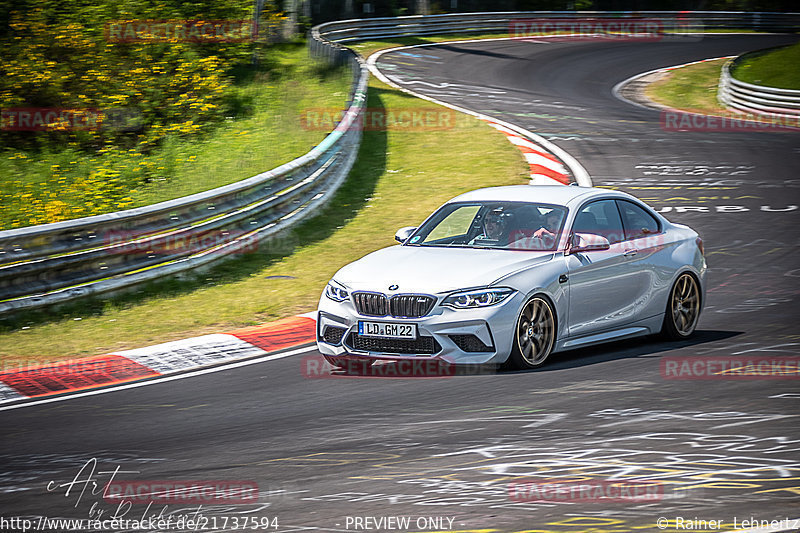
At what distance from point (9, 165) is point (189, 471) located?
13.9 meters

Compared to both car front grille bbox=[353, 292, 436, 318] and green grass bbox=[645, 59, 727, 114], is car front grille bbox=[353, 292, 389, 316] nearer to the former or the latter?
car front grille bbox=[353, 292, 436, 318]

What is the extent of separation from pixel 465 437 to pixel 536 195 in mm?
3566

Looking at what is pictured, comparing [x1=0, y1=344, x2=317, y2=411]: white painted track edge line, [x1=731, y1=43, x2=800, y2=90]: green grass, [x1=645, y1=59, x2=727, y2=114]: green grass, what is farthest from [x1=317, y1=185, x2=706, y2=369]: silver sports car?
[x1=731, y1=43, x2=800, y2=90]: green grass

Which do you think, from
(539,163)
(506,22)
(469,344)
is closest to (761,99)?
(539,163)

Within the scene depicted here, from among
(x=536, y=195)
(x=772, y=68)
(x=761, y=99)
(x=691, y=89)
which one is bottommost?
(x=691, y=89)

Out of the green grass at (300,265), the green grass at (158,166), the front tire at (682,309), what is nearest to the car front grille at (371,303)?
the green grass at (300,265)

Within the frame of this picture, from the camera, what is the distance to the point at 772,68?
3162cm

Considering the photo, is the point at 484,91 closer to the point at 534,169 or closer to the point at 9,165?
the point at 534,169

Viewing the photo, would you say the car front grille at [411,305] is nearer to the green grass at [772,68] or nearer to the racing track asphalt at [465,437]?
the racing track asphalt at [465,437]

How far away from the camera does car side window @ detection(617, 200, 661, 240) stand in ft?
32.7

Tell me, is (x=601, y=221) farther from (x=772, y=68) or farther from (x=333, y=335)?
(x=772, y=68)

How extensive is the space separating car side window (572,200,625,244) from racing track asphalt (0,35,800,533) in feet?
3.35

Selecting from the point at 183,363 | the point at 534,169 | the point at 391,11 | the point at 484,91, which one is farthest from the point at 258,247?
the point at 391,11

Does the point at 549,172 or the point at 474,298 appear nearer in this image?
the point at 474,298
